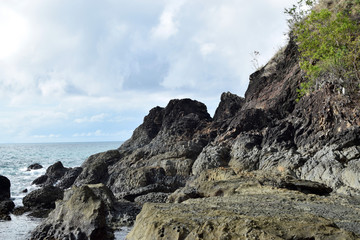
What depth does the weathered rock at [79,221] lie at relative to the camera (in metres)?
12.5

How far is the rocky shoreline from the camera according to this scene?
281 inches

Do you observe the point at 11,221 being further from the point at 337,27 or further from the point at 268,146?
the point at 337,27

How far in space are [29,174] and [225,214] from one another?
45489 mm

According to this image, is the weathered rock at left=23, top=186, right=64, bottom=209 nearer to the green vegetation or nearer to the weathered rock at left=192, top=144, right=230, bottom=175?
the weathered rock at left=192, top=144, right=230, bottom=175

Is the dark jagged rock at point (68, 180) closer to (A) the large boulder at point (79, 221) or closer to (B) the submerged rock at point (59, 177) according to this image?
(B) the submerged rock at point (59, 177)

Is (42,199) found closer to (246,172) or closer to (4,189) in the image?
(4,189)

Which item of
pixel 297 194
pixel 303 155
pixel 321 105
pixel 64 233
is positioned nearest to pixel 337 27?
pixel 321 105

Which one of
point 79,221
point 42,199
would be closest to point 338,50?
point 79,221

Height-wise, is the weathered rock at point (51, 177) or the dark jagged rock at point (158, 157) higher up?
the dark jagged rock at point (158, 157)

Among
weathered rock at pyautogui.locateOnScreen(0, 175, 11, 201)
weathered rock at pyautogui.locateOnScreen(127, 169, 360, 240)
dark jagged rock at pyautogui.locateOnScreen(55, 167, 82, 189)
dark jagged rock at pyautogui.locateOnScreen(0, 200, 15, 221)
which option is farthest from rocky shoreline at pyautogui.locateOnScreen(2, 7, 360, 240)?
weathered rock at pyautogui.locateOnScreen(0, 175, 11, 201)

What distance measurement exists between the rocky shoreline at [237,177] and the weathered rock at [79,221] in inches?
1.8

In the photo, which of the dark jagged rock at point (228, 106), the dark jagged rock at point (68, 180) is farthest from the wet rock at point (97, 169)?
the dark jagged rock at point (228, 106)

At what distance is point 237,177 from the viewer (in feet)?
51.2

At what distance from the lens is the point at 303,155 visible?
19.3 meters
